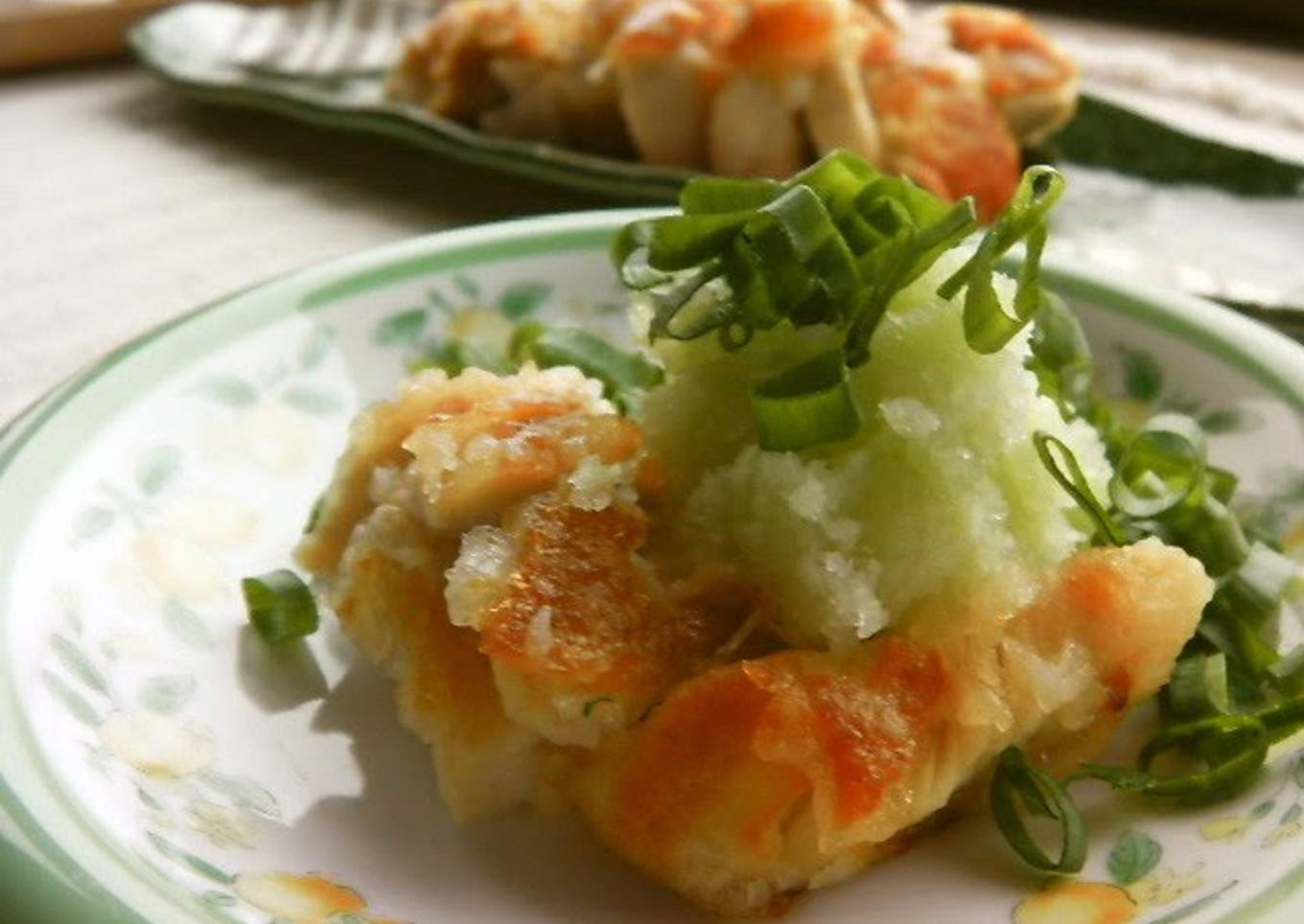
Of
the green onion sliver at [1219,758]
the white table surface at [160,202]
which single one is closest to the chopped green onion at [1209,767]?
the green onion sliver at [1219,758]

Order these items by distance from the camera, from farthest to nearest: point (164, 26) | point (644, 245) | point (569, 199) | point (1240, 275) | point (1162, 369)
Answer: point (164, 26), point (569, 199), point (1240, 275), point (1162, 369), point (644, 245)

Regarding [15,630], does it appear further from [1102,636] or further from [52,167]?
[52,167]

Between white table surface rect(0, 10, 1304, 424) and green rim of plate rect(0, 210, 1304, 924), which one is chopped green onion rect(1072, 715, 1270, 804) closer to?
green rim of plate rect(0, 210, 1304, 924)

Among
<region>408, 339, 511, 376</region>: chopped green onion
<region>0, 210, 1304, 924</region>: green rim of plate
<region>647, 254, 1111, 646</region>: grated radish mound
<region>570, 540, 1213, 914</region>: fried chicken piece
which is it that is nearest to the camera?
<region>0, 210, 1304, 924</region>: green rim of plate

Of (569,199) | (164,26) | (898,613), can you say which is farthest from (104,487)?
(164,26)

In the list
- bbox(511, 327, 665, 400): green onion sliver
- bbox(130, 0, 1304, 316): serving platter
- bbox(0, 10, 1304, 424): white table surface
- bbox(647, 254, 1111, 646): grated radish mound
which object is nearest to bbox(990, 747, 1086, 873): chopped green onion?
bbox(647, 254, 1111, 646): grated radish mound

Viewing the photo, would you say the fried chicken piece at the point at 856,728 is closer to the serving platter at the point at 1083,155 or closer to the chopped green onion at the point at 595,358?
the chopped green onion at the point at 595,358
